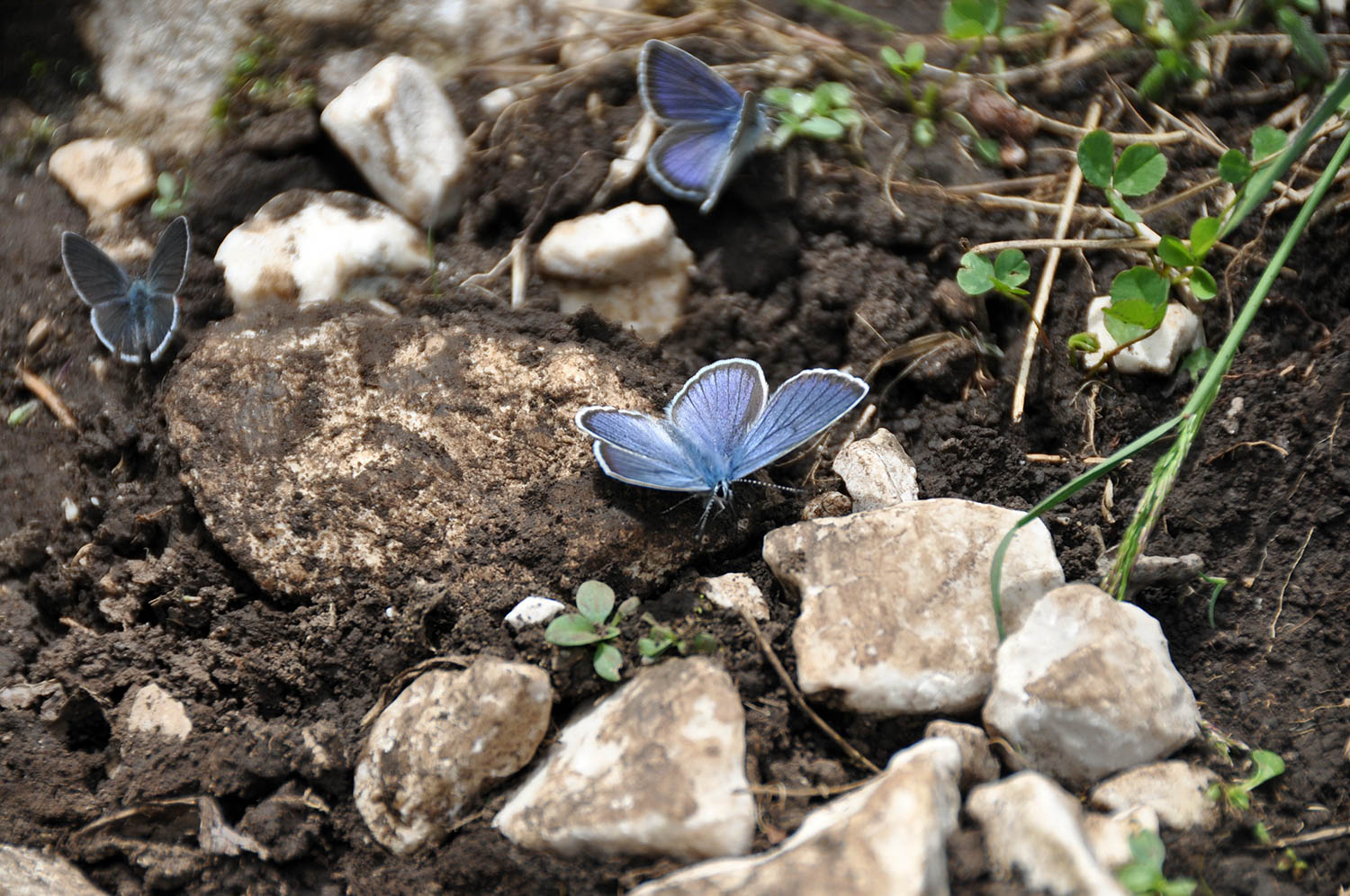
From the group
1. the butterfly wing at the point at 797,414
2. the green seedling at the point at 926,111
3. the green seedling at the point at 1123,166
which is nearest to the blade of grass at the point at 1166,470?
the green seedling at the point at 1123,166

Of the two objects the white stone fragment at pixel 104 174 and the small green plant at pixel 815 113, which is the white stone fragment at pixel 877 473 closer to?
the small green plant at pixel 815 113

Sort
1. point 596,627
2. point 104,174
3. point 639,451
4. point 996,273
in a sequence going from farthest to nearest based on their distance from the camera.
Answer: point 104,174, point 996,273, point 639,451, point 596,627

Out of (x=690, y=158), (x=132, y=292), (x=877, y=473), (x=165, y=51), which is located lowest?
(x=877, y=473)

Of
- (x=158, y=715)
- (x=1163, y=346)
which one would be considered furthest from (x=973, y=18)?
(x=158, y=715)

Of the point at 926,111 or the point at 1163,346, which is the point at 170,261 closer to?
the point at 926,111

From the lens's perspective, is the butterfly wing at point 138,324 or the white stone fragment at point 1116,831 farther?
the butterfly wing at point 138,324
